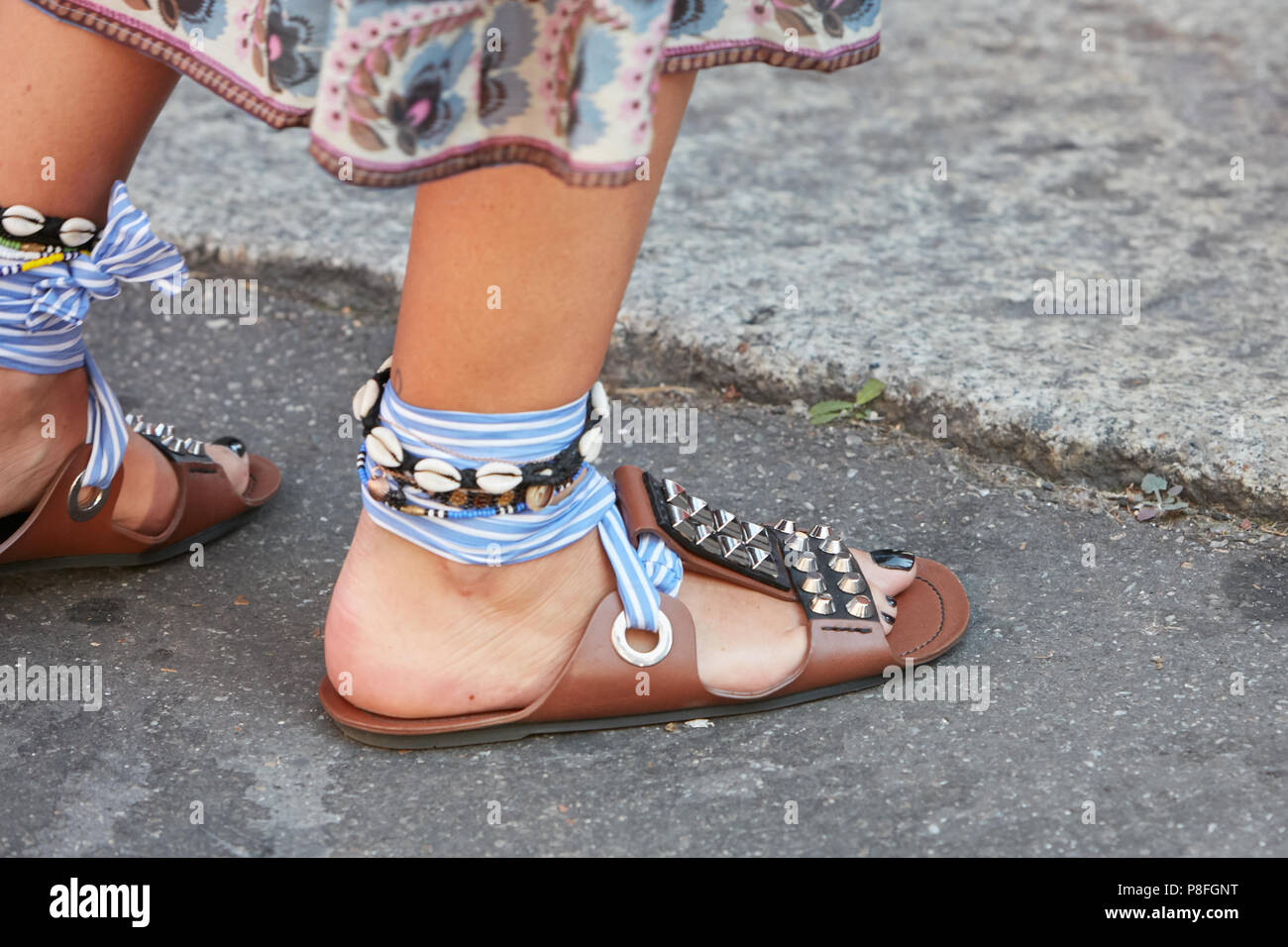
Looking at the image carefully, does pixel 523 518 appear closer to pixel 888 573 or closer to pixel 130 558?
pixel 888 573

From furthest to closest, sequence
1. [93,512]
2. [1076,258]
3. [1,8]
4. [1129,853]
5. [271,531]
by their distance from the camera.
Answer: [1076,258] → [271,531] → [93,512] → [1,8] → [1129,853]

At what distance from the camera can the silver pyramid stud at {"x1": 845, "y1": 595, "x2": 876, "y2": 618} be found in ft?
3.86

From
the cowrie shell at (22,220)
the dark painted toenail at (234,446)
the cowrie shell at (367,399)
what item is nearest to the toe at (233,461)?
the dark painted toenail at (234,446)

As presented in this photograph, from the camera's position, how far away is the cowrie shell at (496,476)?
0.98m

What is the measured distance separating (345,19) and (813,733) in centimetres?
70

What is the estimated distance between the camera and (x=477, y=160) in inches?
32.8

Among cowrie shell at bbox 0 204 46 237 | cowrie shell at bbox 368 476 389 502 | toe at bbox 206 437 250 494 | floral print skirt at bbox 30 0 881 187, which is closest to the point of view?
floral print skirt at bbox 30 0 881 187

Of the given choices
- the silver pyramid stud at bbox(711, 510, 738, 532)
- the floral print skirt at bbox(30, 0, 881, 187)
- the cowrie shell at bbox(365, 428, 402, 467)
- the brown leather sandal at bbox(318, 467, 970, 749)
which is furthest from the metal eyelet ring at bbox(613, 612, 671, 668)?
the floral print skirt at bbox(30, 0, 881, 187)

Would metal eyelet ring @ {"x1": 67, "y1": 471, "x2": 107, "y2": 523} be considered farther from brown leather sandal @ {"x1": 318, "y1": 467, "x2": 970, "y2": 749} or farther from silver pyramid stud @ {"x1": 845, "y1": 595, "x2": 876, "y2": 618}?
silver pyramid stud @ {"x1": 845, "y1": 595, "x2": 876, "y2": 618}

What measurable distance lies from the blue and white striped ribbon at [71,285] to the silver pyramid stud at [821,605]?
672mm

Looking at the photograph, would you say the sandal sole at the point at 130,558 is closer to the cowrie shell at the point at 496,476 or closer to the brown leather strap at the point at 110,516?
the brown leather strap at the point at 110,516

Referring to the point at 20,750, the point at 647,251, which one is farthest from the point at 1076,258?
the point at 20,750

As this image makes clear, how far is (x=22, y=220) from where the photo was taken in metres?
1.13

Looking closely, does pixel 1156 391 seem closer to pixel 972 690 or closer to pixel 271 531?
pixel 972 690
